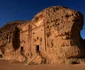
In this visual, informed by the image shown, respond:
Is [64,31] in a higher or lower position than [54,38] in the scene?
higher

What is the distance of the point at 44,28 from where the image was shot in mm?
21016

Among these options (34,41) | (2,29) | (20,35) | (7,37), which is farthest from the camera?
(2,29)

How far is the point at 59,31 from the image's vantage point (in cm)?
1878

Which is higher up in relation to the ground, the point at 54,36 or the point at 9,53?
the point at 54,36

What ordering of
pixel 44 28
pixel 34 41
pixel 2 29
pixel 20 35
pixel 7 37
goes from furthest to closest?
1. pixel 2 29
2. pixel 7 37
3. pixel 20 35
4. pixel 34 41
5. pixel 44 28

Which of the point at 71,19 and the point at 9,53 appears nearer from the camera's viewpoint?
the point at 71,19

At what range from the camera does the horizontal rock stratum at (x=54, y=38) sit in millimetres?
18327

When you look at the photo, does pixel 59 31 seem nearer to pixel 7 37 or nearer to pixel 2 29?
pixel 7 37

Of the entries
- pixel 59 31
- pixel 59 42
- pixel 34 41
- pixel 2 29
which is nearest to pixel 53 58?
pixel 59 42

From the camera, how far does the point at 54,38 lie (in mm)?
19531

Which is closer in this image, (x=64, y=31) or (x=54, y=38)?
(x=64, y=31)

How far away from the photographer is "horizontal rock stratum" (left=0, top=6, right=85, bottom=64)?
1833 centimetres

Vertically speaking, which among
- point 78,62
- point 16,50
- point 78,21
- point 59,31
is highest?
point 78,21

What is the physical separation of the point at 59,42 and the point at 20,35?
34.2 ft
